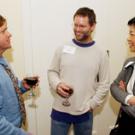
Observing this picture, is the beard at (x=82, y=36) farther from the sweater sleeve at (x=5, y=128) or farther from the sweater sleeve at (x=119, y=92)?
the sweater sleeve at (x=5, y=128)

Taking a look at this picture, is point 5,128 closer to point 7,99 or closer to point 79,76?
point 7,99

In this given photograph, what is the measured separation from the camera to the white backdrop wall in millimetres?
2393

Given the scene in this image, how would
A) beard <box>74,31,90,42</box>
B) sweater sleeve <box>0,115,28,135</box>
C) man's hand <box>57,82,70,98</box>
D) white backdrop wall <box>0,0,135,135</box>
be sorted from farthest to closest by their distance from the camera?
1. white backdrop wall <box>0,0,135,135</box>
2. beard <box>74,31,90,42</box>
3. man's hand <box>57,82,70,98</box>
4. sweater sleeve <box>0,115,28,135</box>

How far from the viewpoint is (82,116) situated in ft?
7.55

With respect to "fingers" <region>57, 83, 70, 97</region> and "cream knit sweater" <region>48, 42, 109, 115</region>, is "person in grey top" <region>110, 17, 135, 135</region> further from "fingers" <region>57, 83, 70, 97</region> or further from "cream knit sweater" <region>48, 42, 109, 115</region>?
"fingers" <region>57, 83, 70, 97</region>

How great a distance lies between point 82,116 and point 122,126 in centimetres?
42

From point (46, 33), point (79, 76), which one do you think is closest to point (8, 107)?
point (79, 76)

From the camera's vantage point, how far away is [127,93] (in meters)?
1.96

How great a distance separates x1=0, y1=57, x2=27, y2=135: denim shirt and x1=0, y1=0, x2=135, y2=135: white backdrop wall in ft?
2.35

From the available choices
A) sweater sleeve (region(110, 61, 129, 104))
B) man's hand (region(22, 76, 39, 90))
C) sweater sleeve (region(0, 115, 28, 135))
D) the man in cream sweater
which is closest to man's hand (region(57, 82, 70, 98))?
the man in cream sweater

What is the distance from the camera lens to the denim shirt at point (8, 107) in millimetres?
1551

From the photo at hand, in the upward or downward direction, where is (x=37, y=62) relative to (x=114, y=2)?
downward

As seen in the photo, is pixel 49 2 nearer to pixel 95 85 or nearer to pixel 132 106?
pixel 95 85

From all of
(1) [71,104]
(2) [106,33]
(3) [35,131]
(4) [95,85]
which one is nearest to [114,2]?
(2) [106,33]
